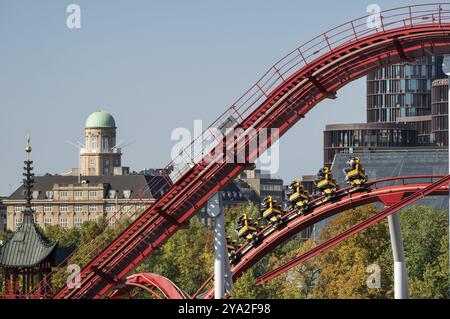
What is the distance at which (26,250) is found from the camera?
10162cm

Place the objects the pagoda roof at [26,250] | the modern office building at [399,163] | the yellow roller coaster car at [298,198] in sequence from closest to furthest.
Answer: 1. the yellow roller coaster car at [298,198]
2. the pagoda roof at [26,250]
3. the modern office building at [399,163]

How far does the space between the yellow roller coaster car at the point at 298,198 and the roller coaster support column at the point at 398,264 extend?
4.75 meters

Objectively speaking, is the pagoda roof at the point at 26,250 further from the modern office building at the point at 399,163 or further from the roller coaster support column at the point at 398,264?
the modern office building at the point at 399,163

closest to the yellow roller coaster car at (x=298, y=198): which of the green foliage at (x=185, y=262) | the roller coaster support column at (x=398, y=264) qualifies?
the roller coaster support column at (x=398, y=264)

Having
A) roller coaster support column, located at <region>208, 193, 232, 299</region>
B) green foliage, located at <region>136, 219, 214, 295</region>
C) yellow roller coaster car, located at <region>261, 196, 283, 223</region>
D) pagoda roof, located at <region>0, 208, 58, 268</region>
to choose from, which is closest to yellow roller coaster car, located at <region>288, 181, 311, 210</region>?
yellow roller coaster car, located at <region>261, 196, 283, 223</region>

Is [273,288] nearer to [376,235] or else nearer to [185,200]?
[376,235]

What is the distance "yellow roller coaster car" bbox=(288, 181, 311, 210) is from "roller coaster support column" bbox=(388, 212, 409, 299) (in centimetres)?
475

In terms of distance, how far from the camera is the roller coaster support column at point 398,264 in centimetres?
7044

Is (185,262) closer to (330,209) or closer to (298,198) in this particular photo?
(298,198)

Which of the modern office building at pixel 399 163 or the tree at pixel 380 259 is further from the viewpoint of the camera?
the modern office building at pixel 399 163

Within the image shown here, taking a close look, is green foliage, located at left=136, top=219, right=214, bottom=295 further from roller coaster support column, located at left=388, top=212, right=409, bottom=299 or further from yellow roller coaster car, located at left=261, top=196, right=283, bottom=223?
roller coaster support column, located at left=388, top=212, right=409, bottom=299

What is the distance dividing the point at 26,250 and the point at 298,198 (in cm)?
2951

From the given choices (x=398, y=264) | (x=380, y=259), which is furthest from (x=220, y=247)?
(x=380, y=259)
